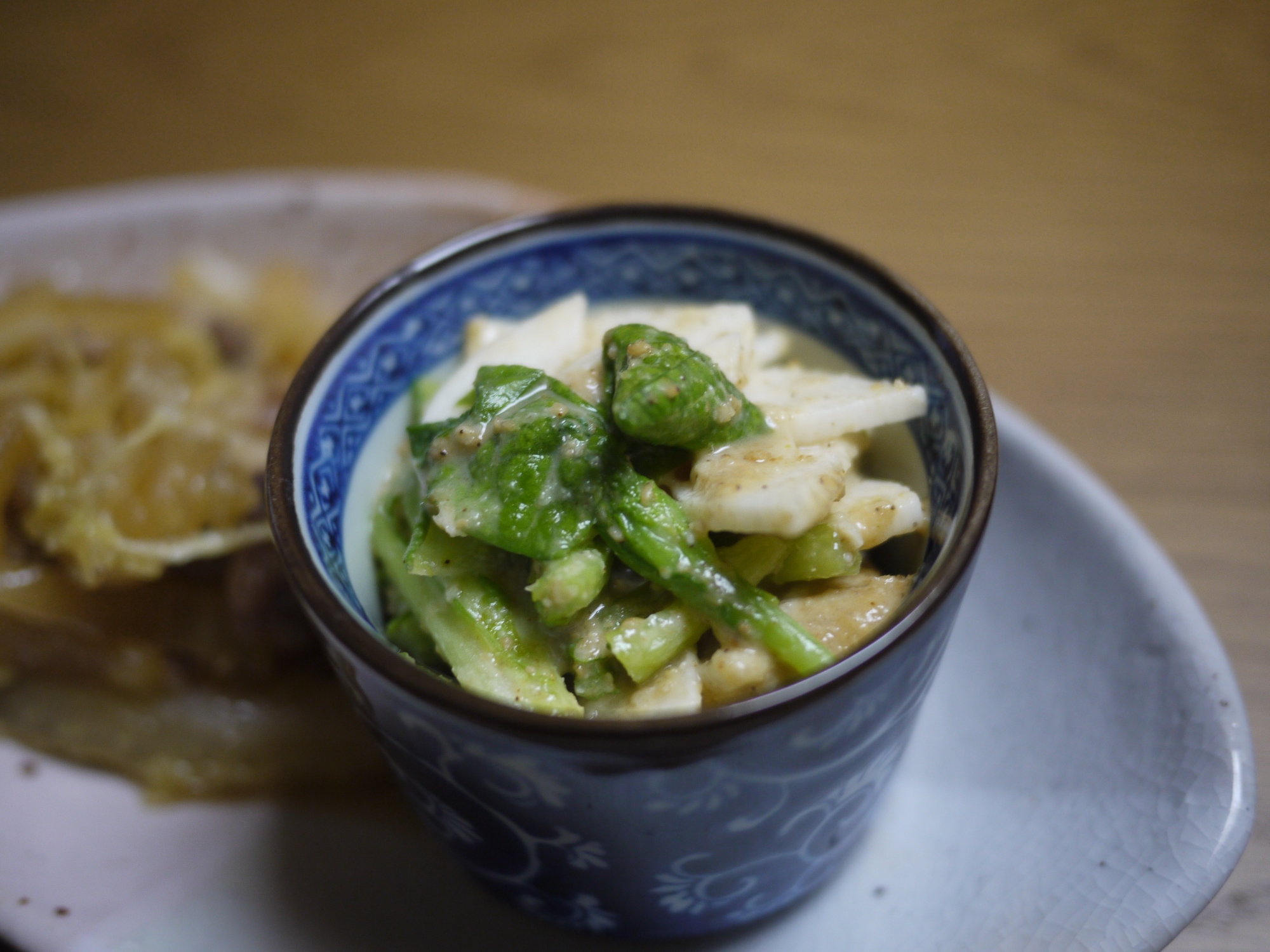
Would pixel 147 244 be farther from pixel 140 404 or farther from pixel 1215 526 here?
pixel 1215 526

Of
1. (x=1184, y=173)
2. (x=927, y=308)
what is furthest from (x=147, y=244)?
(x=1184, y=173)

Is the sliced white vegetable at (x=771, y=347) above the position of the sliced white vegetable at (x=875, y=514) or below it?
above

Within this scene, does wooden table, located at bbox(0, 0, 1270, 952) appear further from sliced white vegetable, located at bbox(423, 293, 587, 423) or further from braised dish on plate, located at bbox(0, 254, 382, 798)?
braised dish on plate, located at bbox(0, 254, 382, 798)

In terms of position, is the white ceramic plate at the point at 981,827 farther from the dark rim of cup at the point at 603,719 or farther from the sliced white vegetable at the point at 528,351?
the sliced white vegetable at the point at 528,351

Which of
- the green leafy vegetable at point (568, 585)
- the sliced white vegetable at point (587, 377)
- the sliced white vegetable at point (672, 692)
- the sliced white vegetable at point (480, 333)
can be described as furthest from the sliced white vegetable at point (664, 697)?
the sliced white vegetable at point (480, 333)

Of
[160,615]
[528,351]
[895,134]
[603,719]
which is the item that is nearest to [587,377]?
[528,351]
